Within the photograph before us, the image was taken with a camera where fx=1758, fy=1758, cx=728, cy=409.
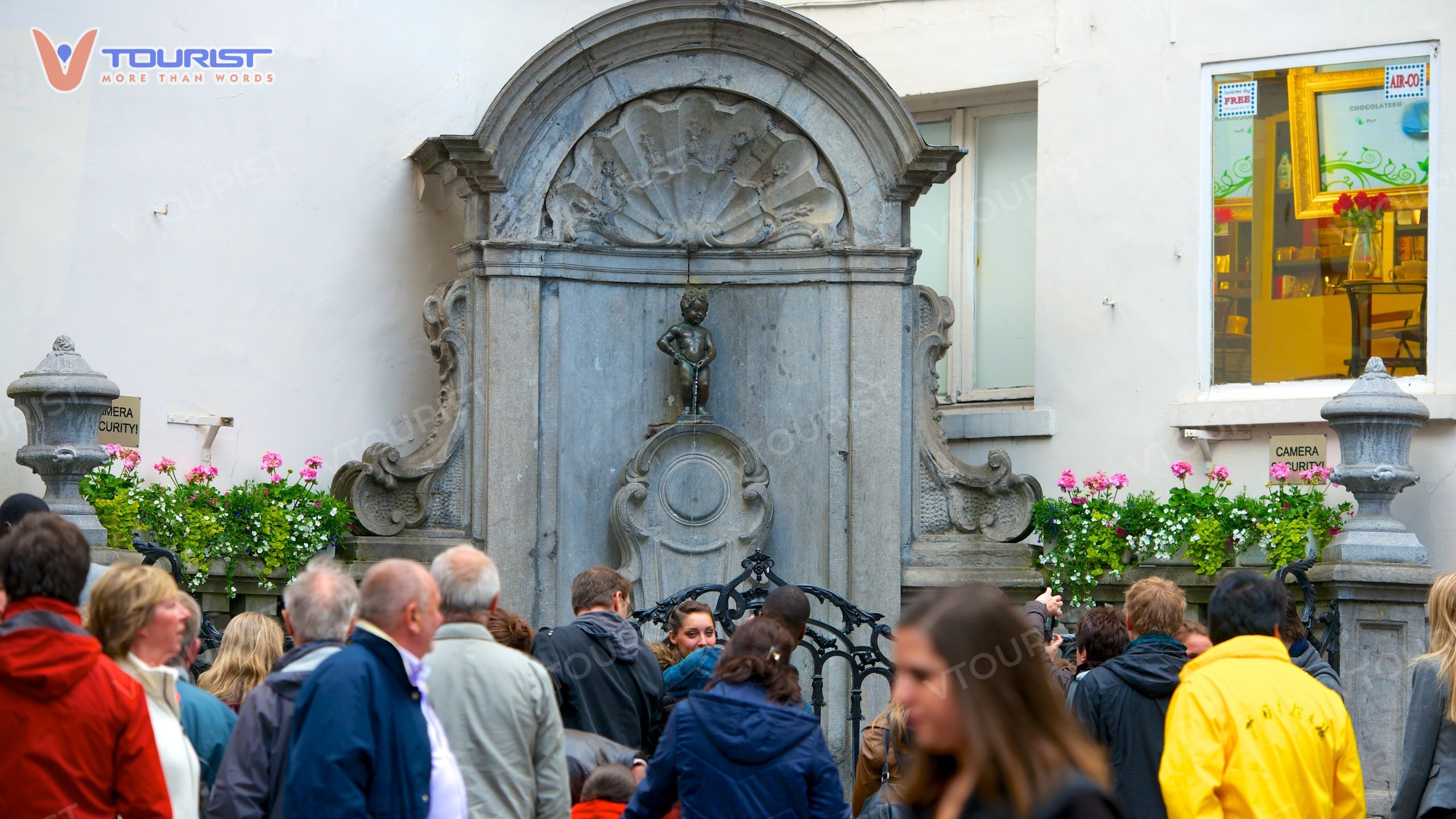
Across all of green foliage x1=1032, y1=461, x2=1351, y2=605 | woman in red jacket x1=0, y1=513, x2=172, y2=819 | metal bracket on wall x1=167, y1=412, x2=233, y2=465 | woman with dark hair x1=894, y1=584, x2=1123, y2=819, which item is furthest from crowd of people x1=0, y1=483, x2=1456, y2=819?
metal bracket on wall x1=167, y1=412, x2=233, y2=465

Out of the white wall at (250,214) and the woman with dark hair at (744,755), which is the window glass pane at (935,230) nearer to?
the white wall at (250,214)

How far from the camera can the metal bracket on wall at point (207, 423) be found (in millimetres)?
8883

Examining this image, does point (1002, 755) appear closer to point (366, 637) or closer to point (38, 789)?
point (366, 637)

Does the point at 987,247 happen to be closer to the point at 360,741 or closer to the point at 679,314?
the point at 679,314

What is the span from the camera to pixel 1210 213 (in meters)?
9.43

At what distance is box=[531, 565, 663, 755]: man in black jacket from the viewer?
5.29 meters

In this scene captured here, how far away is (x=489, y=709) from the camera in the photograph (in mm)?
4195

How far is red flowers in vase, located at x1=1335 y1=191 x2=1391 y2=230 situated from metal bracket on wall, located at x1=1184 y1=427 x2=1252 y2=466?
1.21 metres

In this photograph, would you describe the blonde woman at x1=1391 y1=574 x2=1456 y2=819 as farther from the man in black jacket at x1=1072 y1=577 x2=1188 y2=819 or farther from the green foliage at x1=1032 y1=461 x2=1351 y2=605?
the green foliage at x1=1032 y1=461 x2=1351 y2=605

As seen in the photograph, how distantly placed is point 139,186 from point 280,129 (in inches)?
32.3

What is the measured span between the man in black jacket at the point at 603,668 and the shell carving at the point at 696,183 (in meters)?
3.93

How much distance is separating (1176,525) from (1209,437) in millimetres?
875

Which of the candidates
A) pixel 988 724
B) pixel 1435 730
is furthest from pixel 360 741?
pixel 1435 730

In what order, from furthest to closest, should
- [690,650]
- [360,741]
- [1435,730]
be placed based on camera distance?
[690,650]
[1435,730]
[360,741]
